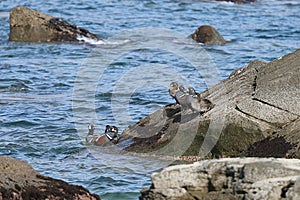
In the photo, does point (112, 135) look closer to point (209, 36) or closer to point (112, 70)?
point (112, 70)

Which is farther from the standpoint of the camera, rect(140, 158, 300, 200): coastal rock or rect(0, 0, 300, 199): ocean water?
rect(0, 0, 300, 199): ocean water

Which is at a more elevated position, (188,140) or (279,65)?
(279,65)

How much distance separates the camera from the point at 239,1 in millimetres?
A: 24266

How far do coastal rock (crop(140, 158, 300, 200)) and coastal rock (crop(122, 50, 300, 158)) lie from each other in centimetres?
195

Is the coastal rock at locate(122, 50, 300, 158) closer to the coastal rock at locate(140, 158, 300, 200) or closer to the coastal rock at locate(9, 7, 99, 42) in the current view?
the coastal rock at locate(140, 158, 300, 200)

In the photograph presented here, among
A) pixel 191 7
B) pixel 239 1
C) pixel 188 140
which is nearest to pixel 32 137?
pixel 188 140

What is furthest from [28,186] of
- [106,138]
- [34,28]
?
[34,28]

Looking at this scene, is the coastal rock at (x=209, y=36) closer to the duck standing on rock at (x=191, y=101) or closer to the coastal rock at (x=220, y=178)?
the duck standing on rock at (x=191, y=101)

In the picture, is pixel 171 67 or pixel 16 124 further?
pixel 171 67

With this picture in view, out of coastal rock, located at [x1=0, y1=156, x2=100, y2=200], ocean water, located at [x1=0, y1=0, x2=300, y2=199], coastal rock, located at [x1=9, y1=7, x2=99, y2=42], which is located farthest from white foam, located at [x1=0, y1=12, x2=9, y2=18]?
coastal rock, located at [x1=0, y1=156, x2=100, y2=200]

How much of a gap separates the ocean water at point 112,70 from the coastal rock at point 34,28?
0.94ft

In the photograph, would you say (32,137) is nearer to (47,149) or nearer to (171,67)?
(47,149)

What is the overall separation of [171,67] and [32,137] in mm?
6006

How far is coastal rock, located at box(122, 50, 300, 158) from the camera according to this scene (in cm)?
722
